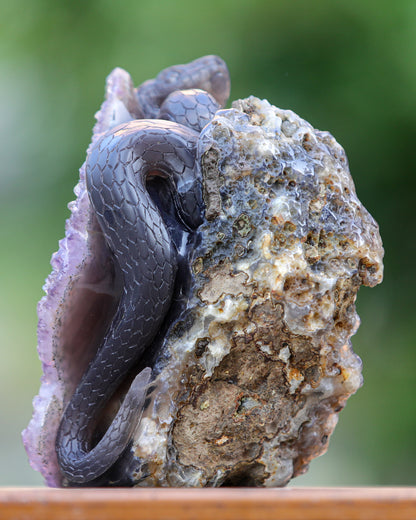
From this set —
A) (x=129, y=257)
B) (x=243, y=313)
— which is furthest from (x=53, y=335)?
(x=243, y=313)

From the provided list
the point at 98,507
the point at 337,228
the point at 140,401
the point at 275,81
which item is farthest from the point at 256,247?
the point at 275,81

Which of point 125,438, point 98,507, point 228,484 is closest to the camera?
point 98,507

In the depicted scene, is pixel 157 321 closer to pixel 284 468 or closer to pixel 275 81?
pixel 284 468

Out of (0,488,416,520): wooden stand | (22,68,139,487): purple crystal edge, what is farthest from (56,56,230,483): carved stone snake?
(0,488,416,520): wooden stand

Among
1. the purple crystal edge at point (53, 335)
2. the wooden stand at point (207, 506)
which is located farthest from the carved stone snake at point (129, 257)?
the wooden stand at point (207, 506)

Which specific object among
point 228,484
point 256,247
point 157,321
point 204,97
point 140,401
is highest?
point 204,97

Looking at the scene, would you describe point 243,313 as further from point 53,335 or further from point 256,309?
point 53,335
